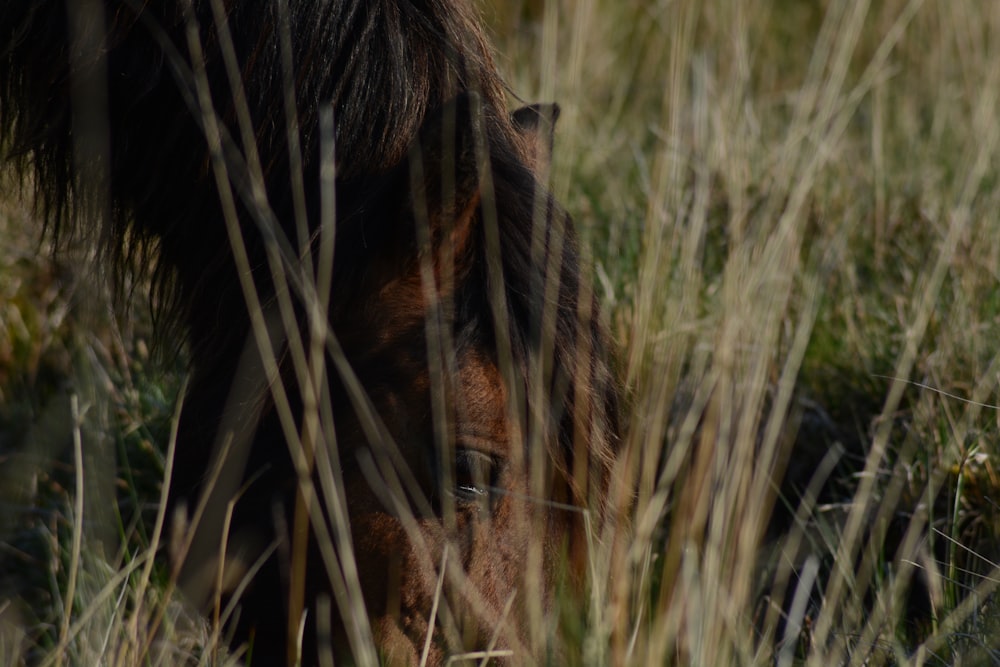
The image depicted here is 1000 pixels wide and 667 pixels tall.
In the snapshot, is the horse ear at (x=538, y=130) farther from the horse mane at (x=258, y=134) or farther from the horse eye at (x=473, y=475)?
the horse eye at (x=473, y=475)

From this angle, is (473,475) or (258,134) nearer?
(473,475)

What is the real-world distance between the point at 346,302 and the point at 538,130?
0.55 metres

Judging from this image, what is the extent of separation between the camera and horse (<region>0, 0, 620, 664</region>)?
1657mm

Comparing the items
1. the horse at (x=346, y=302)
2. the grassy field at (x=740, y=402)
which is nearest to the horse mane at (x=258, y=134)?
the horse at (x=346, y=302)

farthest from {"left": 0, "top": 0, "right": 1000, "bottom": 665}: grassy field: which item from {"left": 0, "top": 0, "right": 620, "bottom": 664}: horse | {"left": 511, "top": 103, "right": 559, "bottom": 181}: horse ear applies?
{"left": 511, "top": 103, "right": 559, "bottom": 181}: horse ear

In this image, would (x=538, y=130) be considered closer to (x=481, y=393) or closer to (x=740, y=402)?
(x=481, y=393)

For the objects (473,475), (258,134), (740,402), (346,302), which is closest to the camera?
(473,475)

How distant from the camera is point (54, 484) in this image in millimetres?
2707

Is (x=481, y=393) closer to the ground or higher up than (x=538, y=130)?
closer to the ground

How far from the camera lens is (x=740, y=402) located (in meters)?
2.44

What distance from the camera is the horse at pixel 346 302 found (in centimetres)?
166

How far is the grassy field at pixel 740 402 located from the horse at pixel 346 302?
0.16 meters

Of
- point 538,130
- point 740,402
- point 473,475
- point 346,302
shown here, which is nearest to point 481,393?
point 473,475

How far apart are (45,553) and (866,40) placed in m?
4.53
